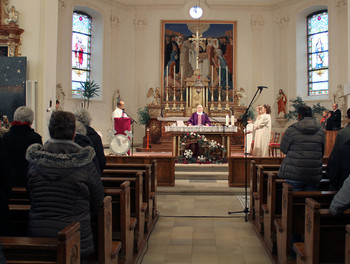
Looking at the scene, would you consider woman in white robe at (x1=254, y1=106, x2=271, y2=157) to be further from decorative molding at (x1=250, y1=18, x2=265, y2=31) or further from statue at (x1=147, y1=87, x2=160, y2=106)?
decorative molding at (x1=250, y1=18, x2=265, y2=31)

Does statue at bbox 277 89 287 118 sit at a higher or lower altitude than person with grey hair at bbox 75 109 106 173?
higher

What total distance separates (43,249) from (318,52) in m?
16.9

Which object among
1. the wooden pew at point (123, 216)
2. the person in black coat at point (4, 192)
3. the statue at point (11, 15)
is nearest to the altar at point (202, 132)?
the statue at point (11, 15)

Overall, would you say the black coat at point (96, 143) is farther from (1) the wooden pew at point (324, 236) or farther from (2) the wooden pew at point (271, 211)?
(1) the wooden pew at point (324, 236)

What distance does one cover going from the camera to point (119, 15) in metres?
17.2

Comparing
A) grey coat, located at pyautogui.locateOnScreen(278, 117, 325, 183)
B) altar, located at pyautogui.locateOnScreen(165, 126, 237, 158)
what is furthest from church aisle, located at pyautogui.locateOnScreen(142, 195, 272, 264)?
altar, located at pyautogui.locateOnScreen(165, 126, 237, 158)

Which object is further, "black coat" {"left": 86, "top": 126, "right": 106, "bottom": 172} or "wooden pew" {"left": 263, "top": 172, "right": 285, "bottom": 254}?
"wooden pew" {"left": 263, "top": 172, "right": 285, "bottom": 254}

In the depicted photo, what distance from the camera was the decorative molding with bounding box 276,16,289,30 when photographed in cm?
1698

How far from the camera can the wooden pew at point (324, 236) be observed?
2814 mm

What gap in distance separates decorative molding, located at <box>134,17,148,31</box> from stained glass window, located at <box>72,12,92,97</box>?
2.12 meters

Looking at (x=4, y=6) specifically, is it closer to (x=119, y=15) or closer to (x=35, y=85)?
(x=35, y=85)

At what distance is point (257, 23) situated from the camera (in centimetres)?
1741

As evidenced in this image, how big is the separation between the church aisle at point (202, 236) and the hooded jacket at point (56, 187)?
1918mm

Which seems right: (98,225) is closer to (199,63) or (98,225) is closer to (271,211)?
(271,211)
